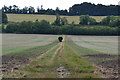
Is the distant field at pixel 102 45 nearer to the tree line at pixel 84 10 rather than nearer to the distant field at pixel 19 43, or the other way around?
the distant field at pixel 19 43

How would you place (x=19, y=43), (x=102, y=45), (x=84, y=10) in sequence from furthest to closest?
(x=84, y=10) → (x=102, y=45) → (x=19, y=43)

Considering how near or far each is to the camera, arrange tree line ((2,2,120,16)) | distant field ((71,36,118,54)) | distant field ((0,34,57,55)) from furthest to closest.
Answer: tree line ((2,2,120,16)), distant field ((71,36,118,54)), distant field ((0,34,57,55))

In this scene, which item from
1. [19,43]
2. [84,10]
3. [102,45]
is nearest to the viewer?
[19,43]

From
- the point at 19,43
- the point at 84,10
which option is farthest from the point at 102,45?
the point at 84,10

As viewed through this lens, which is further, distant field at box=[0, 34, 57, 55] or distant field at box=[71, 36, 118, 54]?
distant field at box=[71, 36, 118, 54]

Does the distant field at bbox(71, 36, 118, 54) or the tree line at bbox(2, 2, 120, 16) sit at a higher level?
the tree line at bbox(2, 2, 120, 16)

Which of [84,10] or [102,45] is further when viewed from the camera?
[84,10]

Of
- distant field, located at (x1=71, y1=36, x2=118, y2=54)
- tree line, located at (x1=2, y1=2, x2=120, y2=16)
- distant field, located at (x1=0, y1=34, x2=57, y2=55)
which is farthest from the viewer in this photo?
tree line, located at (x1=2, y1=2, x2=120, y2=16)

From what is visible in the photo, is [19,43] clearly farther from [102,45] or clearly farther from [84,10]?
[84,10]

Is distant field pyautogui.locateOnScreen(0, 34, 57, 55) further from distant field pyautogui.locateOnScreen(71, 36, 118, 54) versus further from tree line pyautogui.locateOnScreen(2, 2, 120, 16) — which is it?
tree line pyautogui.locateOnScreen(2, 2, 120, 16)

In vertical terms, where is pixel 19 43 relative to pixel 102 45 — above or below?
above

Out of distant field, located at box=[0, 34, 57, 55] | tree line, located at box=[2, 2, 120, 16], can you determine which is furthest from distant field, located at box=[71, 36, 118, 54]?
tree line, located at box=[2, 2, 120, 16]

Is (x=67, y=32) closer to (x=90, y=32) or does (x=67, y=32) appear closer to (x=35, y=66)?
(x=90, y=32)

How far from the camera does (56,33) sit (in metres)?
103
